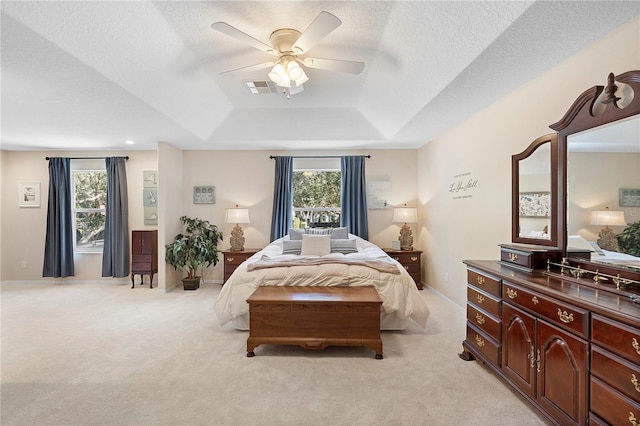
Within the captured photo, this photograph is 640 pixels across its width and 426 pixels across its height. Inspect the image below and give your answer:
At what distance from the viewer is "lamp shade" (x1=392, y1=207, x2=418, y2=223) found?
553cm

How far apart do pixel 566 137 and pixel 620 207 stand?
2.16 ft

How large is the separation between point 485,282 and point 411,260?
282 centimetres

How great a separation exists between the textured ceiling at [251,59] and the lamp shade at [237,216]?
149cm

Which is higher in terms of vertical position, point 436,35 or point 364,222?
point 436,35

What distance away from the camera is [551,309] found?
1.84 m

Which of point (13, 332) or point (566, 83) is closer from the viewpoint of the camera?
point (566, 83)

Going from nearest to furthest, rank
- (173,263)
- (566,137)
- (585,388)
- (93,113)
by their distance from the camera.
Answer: (585,388), (566,137), (93,113), (173,263)

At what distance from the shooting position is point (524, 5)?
1.83 m

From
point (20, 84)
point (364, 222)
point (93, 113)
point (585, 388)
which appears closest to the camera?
point (585, 388)

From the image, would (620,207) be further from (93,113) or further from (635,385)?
(93,113)

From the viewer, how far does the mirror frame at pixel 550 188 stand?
242 centimetres

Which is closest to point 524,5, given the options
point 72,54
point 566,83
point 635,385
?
point 566,83

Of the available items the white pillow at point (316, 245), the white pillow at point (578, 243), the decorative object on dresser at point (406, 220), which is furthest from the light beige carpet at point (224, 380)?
the decorative object on dresser at point (406, 220)

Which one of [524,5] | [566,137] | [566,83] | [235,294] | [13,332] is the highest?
[524,5]
